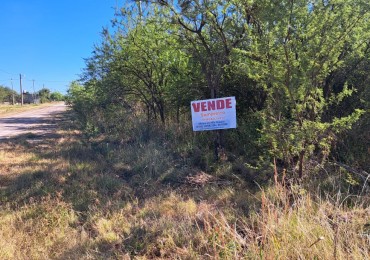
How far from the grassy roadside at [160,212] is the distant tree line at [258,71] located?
101cm

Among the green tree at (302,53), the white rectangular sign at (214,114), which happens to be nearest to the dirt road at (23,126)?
the white rectangular sign at (214,114)

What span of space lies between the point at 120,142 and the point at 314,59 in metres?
6.53

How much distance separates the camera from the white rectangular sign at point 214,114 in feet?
20.9

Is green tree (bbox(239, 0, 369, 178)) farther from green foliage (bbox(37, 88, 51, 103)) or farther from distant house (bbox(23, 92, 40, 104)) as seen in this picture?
distant house (bbox(23, 92, 40, 104))

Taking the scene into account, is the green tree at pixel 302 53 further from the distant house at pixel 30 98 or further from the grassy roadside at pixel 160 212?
the distant house at pixel 30 98

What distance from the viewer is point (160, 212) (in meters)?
4.45

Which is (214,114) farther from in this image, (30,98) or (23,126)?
(30,98)

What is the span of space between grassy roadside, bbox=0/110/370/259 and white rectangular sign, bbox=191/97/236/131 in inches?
34.9

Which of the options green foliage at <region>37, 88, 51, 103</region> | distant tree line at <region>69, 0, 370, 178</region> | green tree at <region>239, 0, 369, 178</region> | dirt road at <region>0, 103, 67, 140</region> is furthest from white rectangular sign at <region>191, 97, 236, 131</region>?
green foliage at <region>37, 88, 51, 103</region>

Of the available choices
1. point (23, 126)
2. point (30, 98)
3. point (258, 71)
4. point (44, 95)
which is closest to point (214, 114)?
point (258, 71)

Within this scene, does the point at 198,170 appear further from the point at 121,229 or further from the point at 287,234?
the point at 287,234

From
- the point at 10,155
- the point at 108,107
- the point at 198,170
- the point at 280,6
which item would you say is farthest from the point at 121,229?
the point at 108,107

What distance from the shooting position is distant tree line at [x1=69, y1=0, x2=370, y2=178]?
13.3 ft

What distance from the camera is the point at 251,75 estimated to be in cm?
430
